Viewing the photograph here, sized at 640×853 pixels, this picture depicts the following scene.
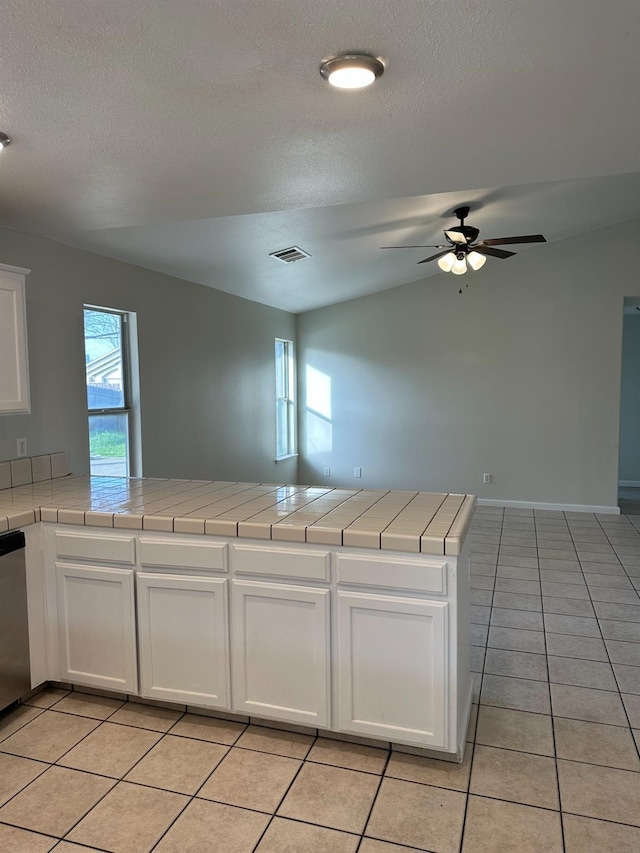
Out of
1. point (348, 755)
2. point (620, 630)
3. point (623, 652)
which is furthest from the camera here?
point (620, 630)

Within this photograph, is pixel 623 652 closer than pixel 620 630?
Answer: Yes

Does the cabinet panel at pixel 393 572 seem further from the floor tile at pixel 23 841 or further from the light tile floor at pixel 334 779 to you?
the floor tile at pixel 23 841

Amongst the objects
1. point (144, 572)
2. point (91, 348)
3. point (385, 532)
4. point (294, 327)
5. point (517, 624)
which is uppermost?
point (294, 327)

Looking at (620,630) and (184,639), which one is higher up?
(184,639)

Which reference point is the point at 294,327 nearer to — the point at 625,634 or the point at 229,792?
the point at 625,634

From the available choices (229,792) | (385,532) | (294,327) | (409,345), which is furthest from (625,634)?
(294,327)

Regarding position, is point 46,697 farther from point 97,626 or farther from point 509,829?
point 509,829

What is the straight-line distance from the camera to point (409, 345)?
695cm

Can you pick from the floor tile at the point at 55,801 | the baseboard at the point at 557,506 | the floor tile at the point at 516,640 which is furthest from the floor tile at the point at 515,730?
the baseboard at the point at 557,506

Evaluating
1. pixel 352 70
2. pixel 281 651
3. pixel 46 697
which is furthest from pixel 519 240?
pixel 46 697

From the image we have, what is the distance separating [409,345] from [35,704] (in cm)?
542

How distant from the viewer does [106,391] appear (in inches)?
163

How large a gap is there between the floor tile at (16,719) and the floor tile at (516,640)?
222 cm

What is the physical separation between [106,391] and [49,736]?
2389 millimetres
